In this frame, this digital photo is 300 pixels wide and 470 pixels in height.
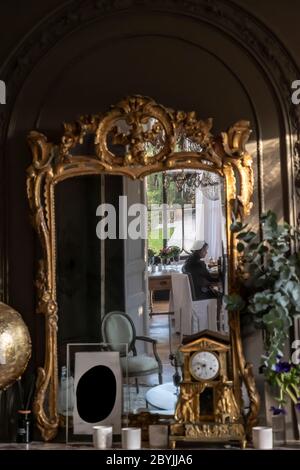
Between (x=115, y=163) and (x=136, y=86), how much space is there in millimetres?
418

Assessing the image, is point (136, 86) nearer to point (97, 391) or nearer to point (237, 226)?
point (237, 226)

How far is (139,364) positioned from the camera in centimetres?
311

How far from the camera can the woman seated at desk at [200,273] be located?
10.2 ft

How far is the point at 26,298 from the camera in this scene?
10.6 ft

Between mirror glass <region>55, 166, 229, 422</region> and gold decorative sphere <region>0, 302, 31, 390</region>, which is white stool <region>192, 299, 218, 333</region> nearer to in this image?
mirror glass <region>55, 166, 229, 422</region>

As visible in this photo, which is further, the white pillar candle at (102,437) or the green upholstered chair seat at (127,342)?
the green upholstered chair seat at (127,342)

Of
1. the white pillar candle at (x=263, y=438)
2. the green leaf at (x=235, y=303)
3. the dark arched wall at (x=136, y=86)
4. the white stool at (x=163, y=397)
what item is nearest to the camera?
the white pillar candle at (x=263, y=438)

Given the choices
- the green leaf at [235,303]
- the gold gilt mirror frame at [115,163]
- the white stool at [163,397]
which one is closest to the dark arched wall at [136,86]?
the gold gilt mirror frame at [115,163]

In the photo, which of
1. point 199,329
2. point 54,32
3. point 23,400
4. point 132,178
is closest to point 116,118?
point 132,178

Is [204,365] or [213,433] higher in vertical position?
[204,365]

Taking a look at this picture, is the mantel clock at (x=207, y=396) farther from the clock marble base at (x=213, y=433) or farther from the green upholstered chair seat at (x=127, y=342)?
the green upholstered chair seat at (x=127, y=342)

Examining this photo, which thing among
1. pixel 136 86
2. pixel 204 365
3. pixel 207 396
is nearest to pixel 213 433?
pixel 207 396

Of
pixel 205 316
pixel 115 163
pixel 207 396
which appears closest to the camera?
pixel 207 396

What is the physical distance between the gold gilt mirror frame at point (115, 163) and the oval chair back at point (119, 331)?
0.25 metres
